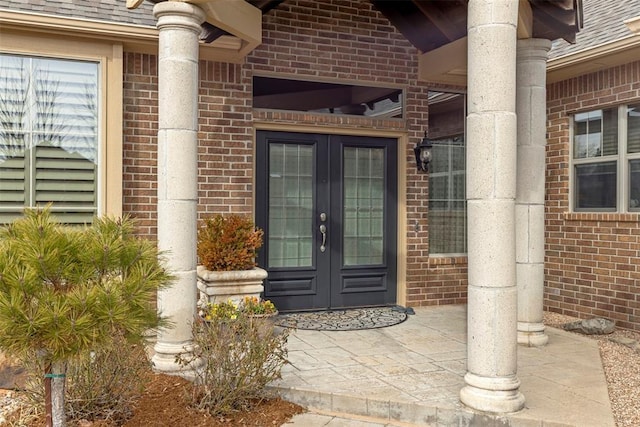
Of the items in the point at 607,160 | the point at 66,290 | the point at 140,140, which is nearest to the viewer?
the point at 66,290

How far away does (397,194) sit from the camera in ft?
25.6

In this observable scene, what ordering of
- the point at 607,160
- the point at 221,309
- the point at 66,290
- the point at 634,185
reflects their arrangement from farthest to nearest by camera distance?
the point at 607,160, the point at 634,185, the point at 221,309, the point at 66,290

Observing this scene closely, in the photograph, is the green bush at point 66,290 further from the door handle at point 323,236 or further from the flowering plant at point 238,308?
the door handle at point 323,236

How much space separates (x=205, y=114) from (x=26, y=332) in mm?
4264

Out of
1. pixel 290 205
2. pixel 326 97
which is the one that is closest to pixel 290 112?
pixel 326 97

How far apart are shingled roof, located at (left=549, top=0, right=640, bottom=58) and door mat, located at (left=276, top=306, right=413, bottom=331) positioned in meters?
3.97

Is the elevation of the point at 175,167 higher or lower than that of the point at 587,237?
higher

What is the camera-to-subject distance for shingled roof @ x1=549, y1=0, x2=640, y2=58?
673 centimetres

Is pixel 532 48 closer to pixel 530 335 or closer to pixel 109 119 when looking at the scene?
pixel 530 335

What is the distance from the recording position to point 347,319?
6.96 m

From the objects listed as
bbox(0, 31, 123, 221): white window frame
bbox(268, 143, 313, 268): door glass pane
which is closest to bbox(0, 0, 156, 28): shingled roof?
bbox(0, 31, 123, 221): white window frame

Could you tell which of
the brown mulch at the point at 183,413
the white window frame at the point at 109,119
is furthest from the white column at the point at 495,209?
the white window frame at the point at 109,119

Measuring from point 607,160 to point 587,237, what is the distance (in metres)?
1.03

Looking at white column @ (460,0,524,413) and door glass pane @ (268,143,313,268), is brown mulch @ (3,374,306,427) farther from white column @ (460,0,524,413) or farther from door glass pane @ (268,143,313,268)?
door glass pane @ (268,143,313,268)
